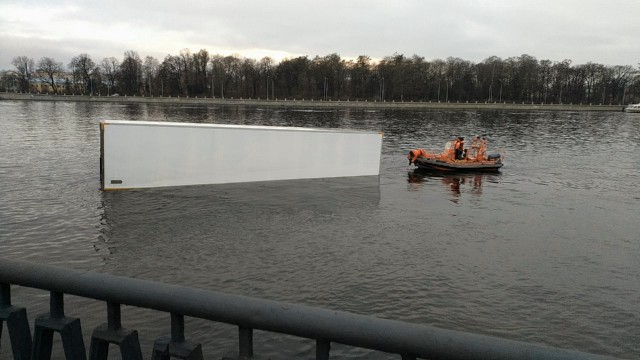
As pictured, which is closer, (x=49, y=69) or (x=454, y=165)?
(x=454, y=165)

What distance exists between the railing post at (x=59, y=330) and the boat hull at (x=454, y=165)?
1047 inches

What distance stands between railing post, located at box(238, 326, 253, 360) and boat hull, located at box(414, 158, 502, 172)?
2660 centimetres

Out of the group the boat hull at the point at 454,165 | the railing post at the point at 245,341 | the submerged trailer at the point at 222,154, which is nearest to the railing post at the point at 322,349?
the railing post at the point at 245,341

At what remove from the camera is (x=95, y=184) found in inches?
843

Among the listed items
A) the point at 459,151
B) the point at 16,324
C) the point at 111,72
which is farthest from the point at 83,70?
the point at 16,324

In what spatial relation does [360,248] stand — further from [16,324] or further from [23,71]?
[23,71]

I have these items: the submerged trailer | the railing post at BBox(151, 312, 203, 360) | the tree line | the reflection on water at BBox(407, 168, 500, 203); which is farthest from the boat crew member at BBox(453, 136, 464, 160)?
the tree line

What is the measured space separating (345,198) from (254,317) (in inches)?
694

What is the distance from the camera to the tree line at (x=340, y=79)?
170500 millimetres

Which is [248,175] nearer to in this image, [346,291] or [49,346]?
[346,291]

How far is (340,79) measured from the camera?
178m

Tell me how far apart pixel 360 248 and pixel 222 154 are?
Result: 9971mm

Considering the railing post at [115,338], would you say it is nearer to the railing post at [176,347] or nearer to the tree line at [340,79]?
the railing post at [176,347]

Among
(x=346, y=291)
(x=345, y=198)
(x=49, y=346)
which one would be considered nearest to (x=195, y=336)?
(x=346, y=291)
